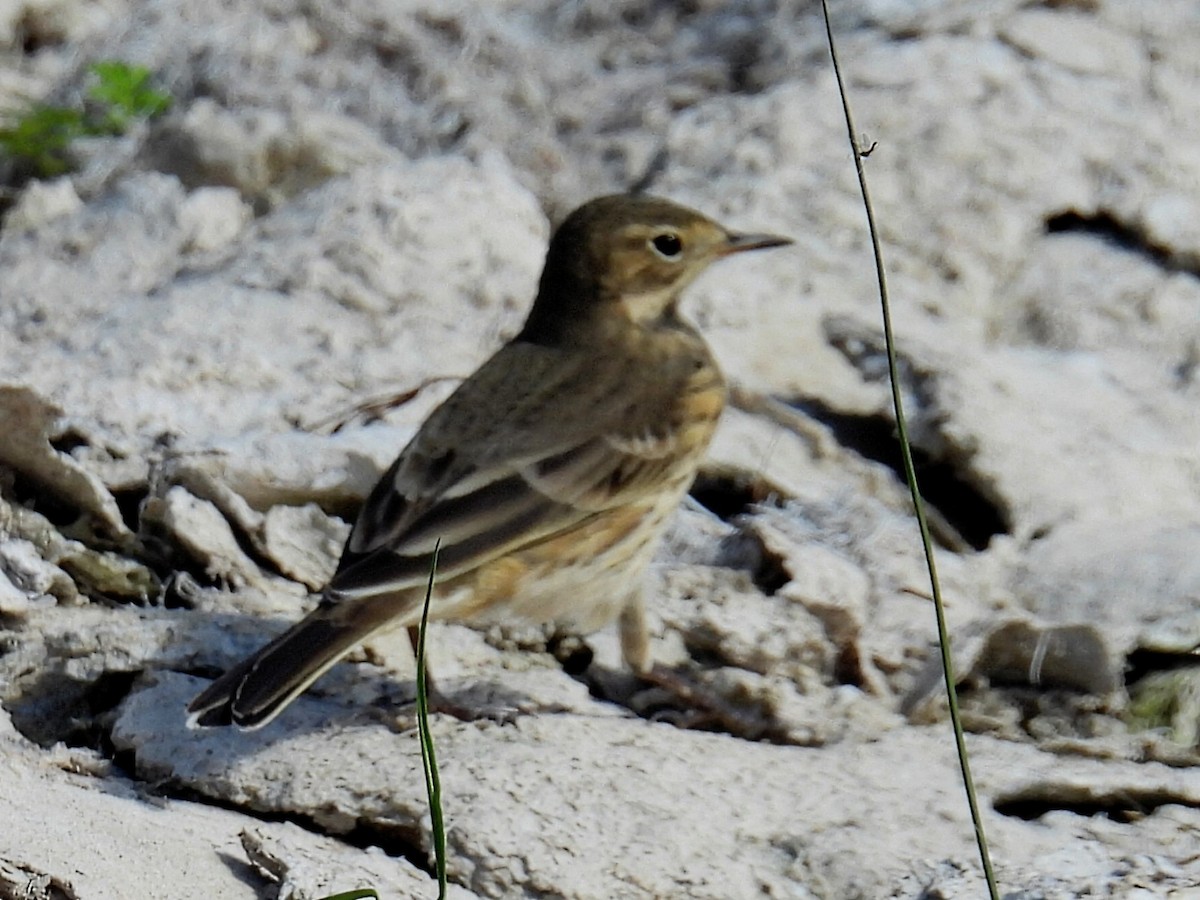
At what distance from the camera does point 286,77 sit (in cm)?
707

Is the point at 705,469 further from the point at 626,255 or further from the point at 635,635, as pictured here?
the point at 635,635

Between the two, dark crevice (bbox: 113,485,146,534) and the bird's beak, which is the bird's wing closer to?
the bird's beak

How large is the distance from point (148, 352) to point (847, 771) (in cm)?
246

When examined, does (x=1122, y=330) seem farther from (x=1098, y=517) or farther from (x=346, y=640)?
(x=346, y=640)

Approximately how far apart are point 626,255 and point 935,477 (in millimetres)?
1094

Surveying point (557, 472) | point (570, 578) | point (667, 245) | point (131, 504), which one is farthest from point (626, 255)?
point (131, 504)

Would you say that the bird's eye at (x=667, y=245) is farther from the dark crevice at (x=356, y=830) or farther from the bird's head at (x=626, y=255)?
the dark crevice at (x=356, y=830)

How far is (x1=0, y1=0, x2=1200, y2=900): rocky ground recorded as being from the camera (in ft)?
12.9

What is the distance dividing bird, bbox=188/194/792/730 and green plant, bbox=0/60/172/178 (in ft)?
7.13

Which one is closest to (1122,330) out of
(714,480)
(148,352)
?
(714,480)

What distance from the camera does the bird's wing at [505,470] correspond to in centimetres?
447

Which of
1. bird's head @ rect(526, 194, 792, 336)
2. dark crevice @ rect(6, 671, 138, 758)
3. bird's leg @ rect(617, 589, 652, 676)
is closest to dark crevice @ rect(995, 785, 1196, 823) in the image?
bird's leg @ rect(617, 589, 652, 676)

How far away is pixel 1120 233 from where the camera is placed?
650 centimetres

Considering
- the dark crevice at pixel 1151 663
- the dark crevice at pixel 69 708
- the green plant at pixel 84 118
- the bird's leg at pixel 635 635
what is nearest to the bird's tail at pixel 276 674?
the dark crevice at pixel 69 708
